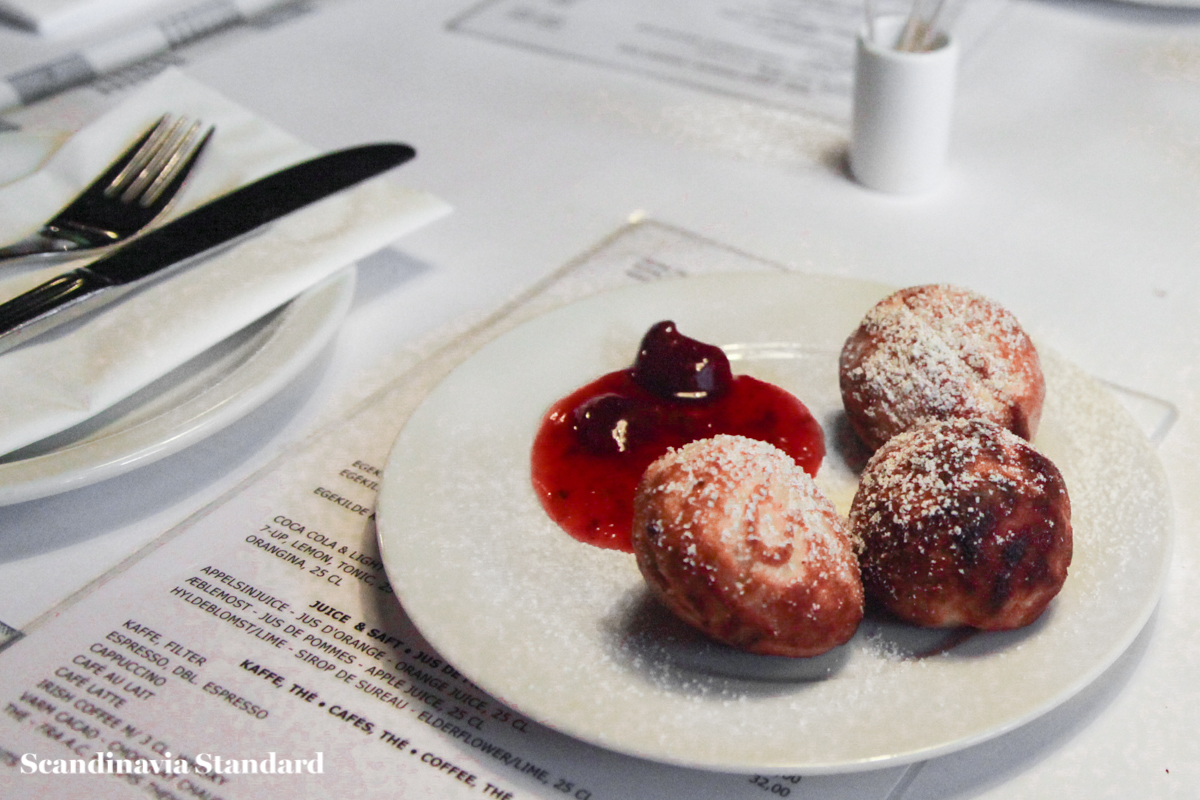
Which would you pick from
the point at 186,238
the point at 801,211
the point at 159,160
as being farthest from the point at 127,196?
the point at 801,211

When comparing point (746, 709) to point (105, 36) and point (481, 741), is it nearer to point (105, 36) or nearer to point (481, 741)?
point (481, 741)

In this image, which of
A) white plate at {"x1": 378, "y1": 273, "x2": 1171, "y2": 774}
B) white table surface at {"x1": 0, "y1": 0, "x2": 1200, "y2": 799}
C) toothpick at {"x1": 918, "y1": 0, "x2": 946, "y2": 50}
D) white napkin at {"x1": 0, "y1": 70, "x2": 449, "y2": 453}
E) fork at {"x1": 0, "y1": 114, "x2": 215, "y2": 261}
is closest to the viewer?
white plate at {"x1": 378, "y1": 273, "x2": 1171, "y2": 774}

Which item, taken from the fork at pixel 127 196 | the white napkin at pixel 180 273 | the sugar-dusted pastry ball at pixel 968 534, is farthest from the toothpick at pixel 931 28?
the fork at pixel 127 196

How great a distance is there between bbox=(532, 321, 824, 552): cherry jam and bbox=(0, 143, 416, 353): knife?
45cm

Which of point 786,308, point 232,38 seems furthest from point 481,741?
point 232,38

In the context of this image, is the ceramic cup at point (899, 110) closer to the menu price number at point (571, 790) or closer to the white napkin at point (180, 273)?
the white napkin at point (180, 273)

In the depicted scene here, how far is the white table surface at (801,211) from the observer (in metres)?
0.84

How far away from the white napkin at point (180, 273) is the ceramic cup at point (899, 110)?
0.62 meters

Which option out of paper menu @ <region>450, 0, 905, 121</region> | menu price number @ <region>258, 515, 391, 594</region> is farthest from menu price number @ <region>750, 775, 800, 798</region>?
paper menu @ <region>450, 0, 905, 121</region>

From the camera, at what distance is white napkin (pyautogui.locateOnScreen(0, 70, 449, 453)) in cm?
99

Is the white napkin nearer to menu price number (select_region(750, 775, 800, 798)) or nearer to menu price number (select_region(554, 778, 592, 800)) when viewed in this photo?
menu price number (select_region(554, 778, 592, 800))

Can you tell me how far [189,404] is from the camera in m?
0.96

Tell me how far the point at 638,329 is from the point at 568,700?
50 centimetres

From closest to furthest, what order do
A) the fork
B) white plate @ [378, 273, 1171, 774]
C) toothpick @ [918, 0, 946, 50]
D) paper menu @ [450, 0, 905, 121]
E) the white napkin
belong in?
white plate @ [378, 273, 1171, 774], the white napkin, the fork, toothpick @ [918, 0, 946, 50], paper menu @ [450, 0, 905, 121]
